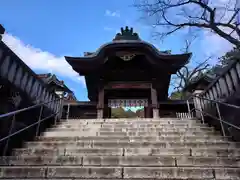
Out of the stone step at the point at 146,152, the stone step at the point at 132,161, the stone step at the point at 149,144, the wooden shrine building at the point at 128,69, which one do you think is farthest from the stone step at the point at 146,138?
the wooden shrine building at the point at 128,69

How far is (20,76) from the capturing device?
436cm

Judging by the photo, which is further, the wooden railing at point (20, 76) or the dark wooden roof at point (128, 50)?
the dark wooden roof at point (128, 50)

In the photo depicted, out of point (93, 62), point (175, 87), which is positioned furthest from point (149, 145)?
point (175, 87)

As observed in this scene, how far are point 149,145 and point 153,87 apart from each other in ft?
20.4

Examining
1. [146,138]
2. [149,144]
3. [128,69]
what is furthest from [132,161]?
[128,69]

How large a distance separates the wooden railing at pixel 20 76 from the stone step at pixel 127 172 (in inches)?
77.8

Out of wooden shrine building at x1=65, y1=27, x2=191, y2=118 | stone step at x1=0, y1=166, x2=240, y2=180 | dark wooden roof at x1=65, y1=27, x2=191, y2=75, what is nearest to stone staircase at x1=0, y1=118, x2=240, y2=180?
stone step at x1=0, y1=166, x2=240, y2=180

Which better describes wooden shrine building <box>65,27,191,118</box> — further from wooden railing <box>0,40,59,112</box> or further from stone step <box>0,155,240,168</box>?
stone step <box>0,155,240,168</box>

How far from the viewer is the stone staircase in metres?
2.69

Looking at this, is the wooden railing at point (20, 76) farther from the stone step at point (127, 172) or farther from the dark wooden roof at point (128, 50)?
the dark wooden roof at point (128, 50)

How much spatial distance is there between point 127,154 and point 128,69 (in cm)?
706

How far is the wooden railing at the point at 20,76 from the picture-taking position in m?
3.76

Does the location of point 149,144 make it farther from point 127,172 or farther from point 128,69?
point 128,69

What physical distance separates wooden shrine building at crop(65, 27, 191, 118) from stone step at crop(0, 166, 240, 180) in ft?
20.8
